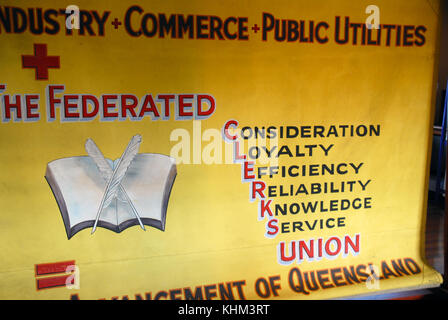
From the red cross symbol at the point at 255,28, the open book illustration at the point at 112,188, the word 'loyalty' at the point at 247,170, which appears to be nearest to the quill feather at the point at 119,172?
the open book illustration at the point at 112,188

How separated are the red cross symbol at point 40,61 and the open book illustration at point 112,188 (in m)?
0.37

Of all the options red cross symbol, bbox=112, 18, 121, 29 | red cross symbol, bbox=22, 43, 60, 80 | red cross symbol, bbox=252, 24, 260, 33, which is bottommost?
red cross symbol, bbox=22, 43, 60, 80

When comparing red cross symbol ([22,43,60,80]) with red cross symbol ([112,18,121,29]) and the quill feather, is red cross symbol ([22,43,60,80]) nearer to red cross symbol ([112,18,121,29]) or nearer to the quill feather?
red cross symbol ([112,18,121,29])

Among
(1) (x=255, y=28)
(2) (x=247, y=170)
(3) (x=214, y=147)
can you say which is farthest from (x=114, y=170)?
(1) (x=255, y=28)

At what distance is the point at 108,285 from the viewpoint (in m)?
2.00

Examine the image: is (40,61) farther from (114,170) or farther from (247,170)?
(247,170)

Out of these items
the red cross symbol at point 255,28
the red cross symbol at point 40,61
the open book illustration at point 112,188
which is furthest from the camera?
the red cross symbol at point 255,28

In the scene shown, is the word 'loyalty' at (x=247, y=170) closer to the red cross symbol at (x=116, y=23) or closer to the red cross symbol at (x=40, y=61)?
the red cross symbol at (x=116, y=23)

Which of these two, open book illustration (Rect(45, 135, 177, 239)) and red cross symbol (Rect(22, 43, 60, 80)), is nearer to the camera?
red cross symbol (Rect(22, 43, 60, 80))

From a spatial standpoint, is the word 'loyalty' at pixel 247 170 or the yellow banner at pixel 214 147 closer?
the yellow banner at pixel 214 147

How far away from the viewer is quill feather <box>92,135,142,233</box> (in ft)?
6.24

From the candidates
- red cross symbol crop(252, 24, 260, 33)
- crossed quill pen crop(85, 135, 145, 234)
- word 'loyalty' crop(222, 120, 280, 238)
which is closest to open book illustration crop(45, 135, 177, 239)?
crossed quill pen crop(85, 135, 145, 234)

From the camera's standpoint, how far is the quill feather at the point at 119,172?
1.90 metres

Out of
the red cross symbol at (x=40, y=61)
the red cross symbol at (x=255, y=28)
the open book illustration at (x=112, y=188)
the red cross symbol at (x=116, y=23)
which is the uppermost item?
the red cross symbol at (x=255, y=28)
